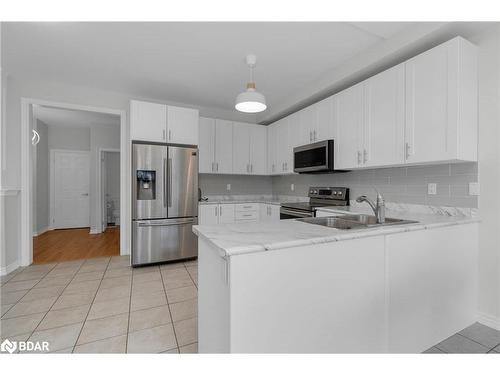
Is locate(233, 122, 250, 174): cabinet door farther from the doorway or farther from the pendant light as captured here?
the doorway

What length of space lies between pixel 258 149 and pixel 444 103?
9.25 ft

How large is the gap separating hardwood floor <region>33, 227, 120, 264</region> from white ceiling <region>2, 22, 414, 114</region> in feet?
8.22

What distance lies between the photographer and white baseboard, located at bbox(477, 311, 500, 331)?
1.85m

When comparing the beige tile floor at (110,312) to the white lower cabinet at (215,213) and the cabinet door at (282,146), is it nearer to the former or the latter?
the white lower cabinet at (215,213)

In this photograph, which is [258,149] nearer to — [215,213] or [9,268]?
[215,213]

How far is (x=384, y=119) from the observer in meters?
2.36

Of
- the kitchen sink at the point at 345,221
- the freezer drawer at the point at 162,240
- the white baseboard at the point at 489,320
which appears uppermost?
the kitchen sink at the point at 345,221

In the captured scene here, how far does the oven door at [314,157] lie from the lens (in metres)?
2.97

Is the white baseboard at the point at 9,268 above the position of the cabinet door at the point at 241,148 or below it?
below

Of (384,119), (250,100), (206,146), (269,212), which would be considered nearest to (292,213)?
(269,212)

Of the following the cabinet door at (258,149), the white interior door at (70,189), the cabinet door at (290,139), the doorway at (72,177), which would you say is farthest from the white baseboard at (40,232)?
the cabinet door at (290,139)

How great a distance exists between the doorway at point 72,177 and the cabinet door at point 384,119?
14.7 feet

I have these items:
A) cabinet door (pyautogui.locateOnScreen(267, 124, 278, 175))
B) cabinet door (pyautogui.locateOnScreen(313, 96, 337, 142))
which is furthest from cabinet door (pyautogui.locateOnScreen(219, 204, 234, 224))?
cabinet door (pyautogui.locateOnScreen(313, 96, 337, 142))
